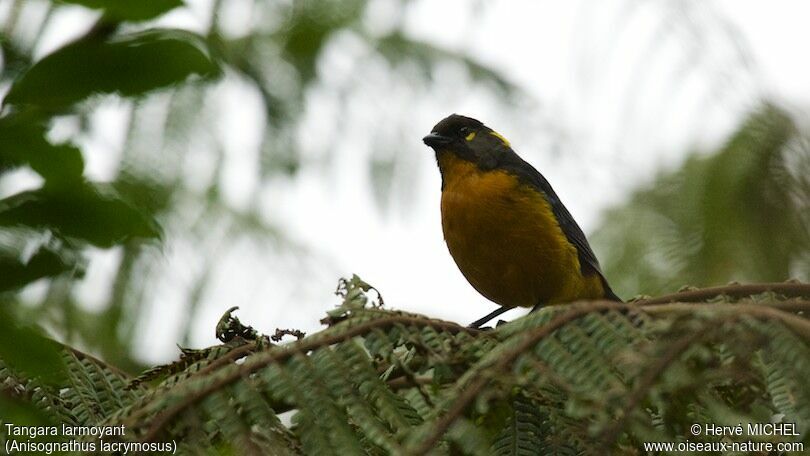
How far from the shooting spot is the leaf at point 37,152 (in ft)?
4.75

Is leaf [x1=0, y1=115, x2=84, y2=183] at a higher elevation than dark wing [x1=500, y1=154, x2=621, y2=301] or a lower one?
lower

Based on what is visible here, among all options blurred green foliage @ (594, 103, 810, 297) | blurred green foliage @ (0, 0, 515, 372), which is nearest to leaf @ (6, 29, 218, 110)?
blurred green foliage @ (0, 0, 515, 372)

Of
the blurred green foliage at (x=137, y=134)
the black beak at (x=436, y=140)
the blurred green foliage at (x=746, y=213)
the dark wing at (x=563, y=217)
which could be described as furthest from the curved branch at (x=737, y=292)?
the black beak at (x=436, y=140)

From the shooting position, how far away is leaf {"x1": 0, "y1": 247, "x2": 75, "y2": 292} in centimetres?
144

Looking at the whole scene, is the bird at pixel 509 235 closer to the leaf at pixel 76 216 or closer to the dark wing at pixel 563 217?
the dark wing at pixel 563 217

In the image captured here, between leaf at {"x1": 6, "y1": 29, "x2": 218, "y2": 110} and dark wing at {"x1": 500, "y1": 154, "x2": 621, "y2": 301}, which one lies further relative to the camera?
dark wing at {"x1": 500, "y1": 154, "x2": 621, "y2": 301}

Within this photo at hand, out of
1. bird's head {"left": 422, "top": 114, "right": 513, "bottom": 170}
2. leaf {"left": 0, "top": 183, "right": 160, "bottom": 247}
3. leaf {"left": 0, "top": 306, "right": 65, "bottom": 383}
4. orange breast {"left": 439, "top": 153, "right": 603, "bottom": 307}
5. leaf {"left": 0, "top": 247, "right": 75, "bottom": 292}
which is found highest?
bird's head {"left": 422, "top": 114, "right": 513, "bottom": 170}

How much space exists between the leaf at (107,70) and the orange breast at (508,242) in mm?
3769

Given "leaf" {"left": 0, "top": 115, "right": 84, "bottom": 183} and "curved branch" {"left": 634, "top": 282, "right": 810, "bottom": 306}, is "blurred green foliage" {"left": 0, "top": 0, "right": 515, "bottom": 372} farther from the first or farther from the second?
"curved branch" {"left": 634, "top": 282, "right": 810, "bottom": 306}

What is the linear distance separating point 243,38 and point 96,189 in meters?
4.52

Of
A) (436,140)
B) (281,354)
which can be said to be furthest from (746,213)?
(281,354)

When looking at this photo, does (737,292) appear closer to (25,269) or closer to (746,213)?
(25,269)

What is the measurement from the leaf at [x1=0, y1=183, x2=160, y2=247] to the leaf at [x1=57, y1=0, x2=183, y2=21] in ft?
0.89

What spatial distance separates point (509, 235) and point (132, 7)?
3901mm
